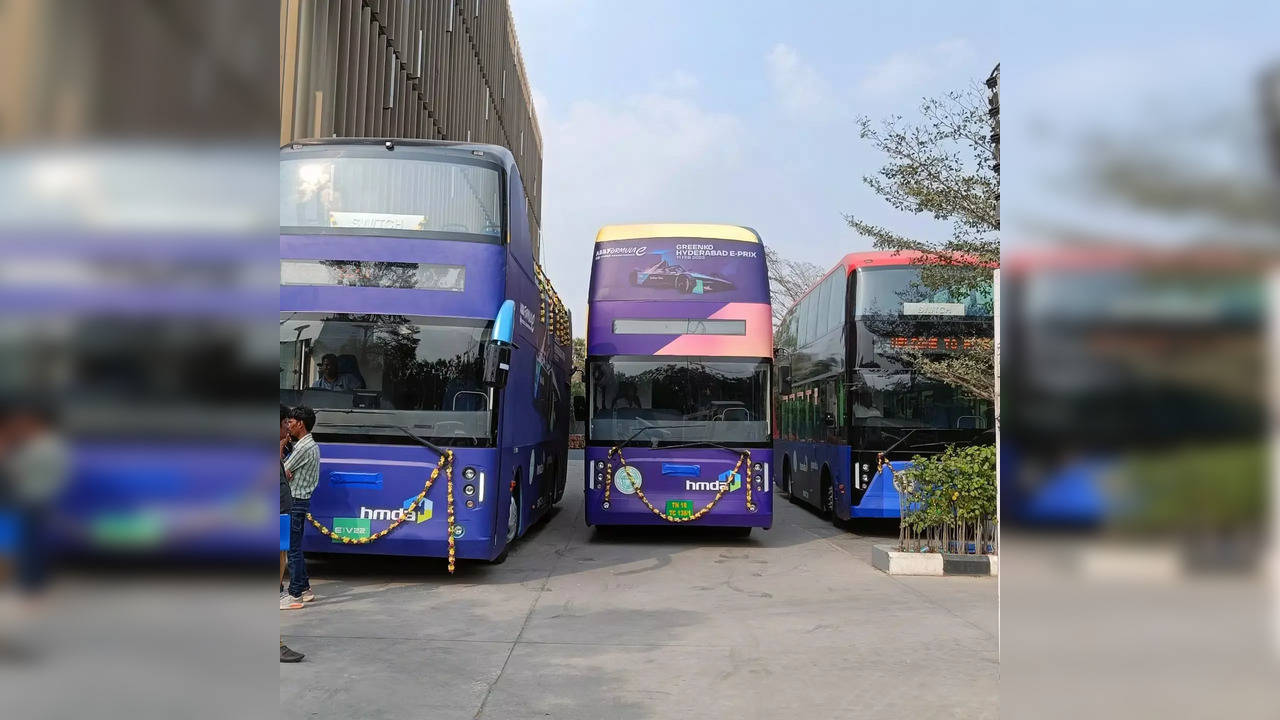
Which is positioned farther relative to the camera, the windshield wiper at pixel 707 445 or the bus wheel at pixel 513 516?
the windshield wiper at pixel 707 445

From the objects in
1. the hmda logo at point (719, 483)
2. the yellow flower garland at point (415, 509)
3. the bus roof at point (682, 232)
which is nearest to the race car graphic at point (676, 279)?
the bus roof at point (682, 232)

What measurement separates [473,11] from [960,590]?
97.0 feet

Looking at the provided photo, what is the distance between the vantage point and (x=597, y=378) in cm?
1277

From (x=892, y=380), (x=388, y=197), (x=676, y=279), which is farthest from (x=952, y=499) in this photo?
(x=388, y=197)

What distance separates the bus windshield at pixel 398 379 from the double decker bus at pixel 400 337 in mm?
11

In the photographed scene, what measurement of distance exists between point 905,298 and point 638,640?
792cm

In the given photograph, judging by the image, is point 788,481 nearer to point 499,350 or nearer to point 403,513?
point 499,350

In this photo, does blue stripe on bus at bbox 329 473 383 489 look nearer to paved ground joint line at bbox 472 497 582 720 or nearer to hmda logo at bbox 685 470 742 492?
paved ground joint line at bbox 472 497 582 720

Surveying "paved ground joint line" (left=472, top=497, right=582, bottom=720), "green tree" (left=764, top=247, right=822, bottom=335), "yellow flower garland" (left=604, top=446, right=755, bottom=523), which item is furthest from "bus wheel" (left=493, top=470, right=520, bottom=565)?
"green tree" (left=764, top=247, right=822, bottom=335)

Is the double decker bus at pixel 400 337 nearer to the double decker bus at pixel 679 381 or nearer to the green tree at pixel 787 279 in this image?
the double decker bus at pixel 679 381

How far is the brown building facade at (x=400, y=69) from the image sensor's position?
1744cm

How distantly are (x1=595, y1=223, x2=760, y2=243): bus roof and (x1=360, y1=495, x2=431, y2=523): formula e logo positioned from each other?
19.1 ft

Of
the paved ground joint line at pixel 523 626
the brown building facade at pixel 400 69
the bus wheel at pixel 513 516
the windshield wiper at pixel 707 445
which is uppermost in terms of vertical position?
the brown building facade at pixel 400 69

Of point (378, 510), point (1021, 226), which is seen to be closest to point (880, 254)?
point (378, 510)
